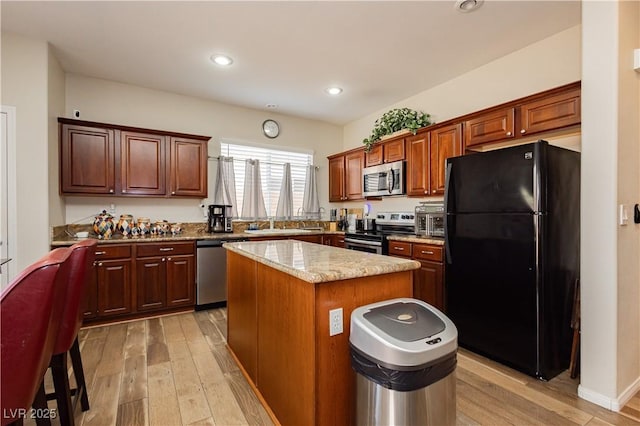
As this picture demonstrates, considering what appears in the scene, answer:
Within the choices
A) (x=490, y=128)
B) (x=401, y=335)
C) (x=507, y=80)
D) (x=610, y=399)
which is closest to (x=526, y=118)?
(x=490, y=128)

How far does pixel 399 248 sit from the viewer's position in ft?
11.4

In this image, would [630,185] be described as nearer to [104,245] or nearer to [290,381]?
[290,381]

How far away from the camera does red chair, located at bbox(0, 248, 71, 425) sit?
909mm

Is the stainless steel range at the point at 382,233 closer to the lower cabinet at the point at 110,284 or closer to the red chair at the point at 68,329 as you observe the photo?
the lower cabinet at the point at 110,284

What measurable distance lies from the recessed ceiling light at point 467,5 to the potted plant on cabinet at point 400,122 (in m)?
1.48

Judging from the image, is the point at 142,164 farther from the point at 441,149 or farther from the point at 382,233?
the point at 441,149

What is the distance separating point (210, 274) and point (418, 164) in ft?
9.55

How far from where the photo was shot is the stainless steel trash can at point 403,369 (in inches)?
44.4

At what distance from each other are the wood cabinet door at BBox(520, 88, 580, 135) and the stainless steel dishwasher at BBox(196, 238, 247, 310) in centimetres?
340

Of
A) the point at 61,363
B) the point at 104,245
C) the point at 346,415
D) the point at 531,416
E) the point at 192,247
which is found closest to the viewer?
the point at 346,415

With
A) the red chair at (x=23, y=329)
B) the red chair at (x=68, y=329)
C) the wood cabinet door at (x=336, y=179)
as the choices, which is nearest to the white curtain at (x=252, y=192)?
the wood cabinet door at (x=336, y=179)

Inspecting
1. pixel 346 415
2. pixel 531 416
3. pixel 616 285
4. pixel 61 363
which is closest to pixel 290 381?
pixel 346 415

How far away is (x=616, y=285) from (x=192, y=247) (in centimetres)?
382

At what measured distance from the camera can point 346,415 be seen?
144cm
